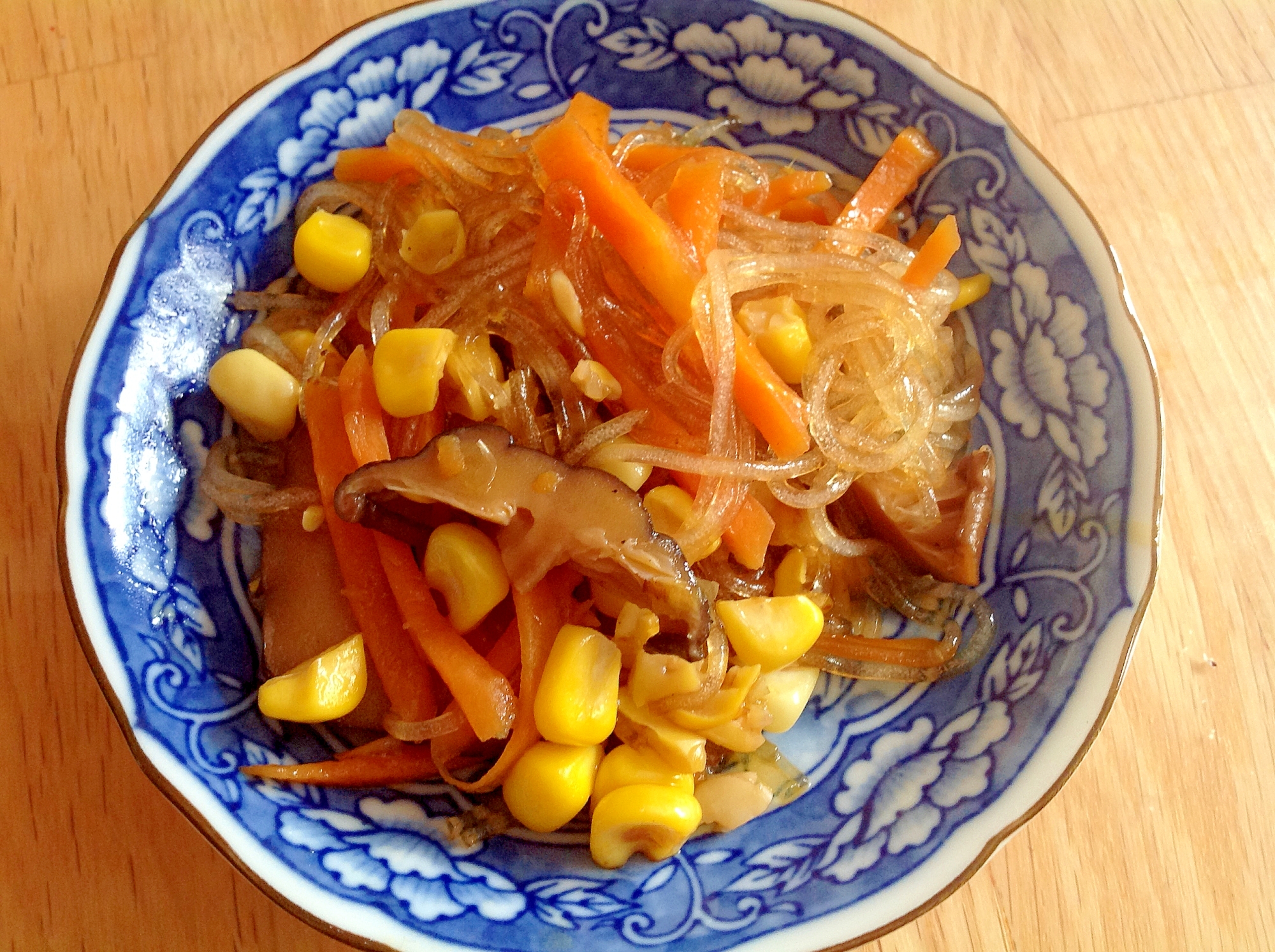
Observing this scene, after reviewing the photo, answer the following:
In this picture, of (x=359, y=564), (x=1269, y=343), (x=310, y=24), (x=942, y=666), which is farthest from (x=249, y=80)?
(x=1269, y=343)

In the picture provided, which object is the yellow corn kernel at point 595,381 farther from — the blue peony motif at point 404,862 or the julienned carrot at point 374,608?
the blue peony motif at point 404,862

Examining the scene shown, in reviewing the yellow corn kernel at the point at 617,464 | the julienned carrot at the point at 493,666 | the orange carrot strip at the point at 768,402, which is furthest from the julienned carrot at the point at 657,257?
the julienned carrot at the point at 493,666

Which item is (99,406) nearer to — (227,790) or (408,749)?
(227,790)

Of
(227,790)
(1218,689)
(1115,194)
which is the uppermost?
(1115,194)

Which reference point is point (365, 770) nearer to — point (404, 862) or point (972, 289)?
point (404, 862)

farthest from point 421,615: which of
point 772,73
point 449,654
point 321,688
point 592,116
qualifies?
point 772,73
